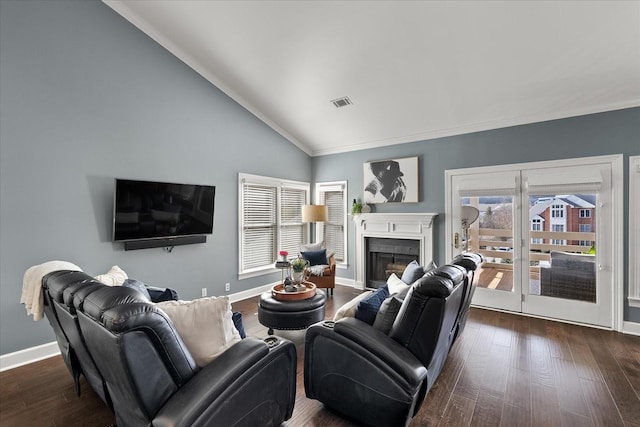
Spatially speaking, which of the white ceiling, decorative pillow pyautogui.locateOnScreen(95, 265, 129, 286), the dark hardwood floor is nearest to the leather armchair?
the dark hardwood floor

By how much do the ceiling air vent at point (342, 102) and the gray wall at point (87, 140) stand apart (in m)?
1.87

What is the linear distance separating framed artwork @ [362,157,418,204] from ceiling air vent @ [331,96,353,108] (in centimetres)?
137

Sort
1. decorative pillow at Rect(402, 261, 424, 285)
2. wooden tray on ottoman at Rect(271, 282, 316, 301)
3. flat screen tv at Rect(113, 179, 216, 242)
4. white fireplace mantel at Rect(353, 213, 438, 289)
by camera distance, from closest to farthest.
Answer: decorative pillow at Rect(402, 261, 424, 285) < wooden tray on ottoman at Rect(271, 282, 316, 301) < flat screen tv at Rect(113, 179, 216, 242) < white fireplace mantel at Rect(353, 213, 438, 289)

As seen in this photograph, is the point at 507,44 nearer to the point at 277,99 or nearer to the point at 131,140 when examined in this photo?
the point at 277,99

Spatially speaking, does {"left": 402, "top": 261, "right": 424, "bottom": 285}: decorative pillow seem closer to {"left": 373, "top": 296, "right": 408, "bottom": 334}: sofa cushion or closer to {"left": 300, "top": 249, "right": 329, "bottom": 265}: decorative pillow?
{"left": 373, "top": 296, "right": 408, "bottom": 334}: sofa cushion

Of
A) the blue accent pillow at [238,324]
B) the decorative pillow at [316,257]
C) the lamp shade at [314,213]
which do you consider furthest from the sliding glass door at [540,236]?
the blue accent pillow at [238,324]

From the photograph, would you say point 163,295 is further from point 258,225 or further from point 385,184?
point 385,184

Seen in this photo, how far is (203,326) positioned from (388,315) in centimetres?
119

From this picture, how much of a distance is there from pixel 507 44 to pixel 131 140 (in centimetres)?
452

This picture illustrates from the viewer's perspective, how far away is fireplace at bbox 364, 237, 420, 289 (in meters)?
5.20

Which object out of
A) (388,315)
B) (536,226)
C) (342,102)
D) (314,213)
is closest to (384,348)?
(388,315)

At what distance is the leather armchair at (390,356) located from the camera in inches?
70.1

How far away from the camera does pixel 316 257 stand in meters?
5.30

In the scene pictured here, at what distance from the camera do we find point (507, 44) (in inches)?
123
